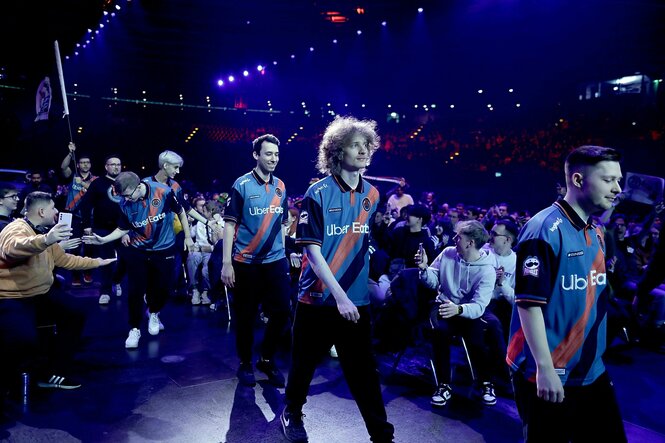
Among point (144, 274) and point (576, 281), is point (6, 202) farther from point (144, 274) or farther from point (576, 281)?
point (576, 281)

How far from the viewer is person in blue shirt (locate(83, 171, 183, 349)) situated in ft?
17.2

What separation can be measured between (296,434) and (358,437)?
2.00 feet

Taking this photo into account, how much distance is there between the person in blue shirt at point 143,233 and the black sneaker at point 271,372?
1.71 meters

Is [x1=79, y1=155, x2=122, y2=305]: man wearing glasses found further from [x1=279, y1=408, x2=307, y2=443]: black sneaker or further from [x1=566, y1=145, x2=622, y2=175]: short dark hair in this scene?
[x1=566, y1=145, x2=622, y2=175]: short dark hair

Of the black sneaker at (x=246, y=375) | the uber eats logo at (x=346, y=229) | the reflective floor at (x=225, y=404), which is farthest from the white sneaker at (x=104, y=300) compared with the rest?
the uber eats logo at (x=346, y=229)

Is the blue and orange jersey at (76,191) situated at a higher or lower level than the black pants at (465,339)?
higher

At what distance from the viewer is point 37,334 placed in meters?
4.02

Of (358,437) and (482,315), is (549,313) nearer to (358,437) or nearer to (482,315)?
(358,437)

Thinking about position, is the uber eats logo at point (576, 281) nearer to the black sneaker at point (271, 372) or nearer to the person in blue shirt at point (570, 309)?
the person in blue shirt at point (570, 309)

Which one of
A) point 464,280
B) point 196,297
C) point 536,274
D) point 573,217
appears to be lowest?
point 196,297

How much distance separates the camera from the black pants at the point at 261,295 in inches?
168

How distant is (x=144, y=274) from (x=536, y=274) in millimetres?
4462

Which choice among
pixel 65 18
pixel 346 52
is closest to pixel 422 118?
pixel 346 52

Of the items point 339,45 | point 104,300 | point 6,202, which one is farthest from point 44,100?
point 339,45
